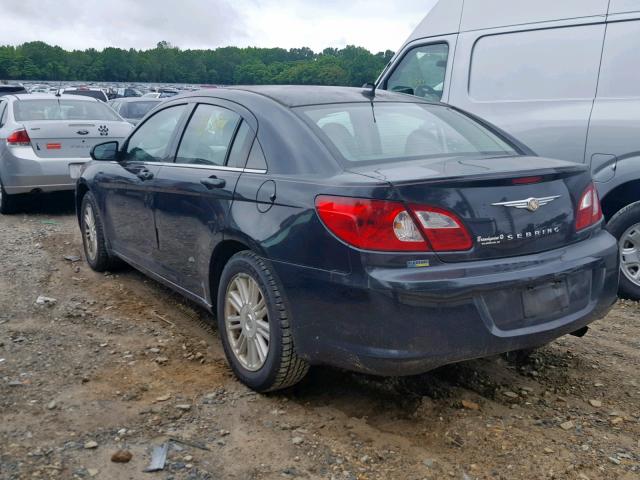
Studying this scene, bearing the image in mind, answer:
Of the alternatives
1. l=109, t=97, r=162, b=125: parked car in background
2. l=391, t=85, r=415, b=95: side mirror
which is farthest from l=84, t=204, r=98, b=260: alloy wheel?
l=109, t=97, r=162, b=125: parked car in background

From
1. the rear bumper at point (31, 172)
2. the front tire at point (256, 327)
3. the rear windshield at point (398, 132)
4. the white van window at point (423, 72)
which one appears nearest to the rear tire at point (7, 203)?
the rear bumper at point (31, 172)

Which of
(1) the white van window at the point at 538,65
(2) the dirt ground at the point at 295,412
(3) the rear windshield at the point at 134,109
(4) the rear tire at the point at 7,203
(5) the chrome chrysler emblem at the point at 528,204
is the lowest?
(4) the rear tire at the point at 7,203

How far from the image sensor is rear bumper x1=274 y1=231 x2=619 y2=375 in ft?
9.46

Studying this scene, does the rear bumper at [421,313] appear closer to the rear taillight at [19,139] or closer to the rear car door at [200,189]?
the rear car door at [200,189]

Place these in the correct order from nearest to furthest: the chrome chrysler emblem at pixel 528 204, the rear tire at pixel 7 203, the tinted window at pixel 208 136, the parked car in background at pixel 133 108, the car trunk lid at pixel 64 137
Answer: the chrome chrysler emblem at pixel 528 204 < the tinted window at pixel 208 136 < the car trunk lid at pixel 64 137 < the rear tire at pixel 7 203 < the parked car in background at pixel 133 108

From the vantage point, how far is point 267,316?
341cm

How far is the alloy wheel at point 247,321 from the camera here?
348 centimetres

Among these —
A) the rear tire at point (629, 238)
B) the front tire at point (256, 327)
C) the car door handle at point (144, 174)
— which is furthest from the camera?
the rear tire at point (629, 238)

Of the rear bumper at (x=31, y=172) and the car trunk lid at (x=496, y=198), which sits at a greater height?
the car trunk lid at (x=496, y=198)

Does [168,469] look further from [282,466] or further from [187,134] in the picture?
[187,134]

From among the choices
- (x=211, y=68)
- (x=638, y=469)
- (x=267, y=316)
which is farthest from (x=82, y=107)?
(x=211, y=68)

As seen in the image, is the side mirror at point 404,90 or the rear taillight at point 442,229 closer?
the rear taillight at point 442,229

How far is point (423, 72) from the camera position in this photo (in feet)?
22.4

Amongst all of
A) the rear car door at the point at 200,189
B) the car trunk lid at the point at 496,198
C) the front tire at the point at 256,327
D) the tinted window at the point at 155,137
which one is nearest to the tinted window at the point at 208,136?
the rear car door at the point at 200,189
